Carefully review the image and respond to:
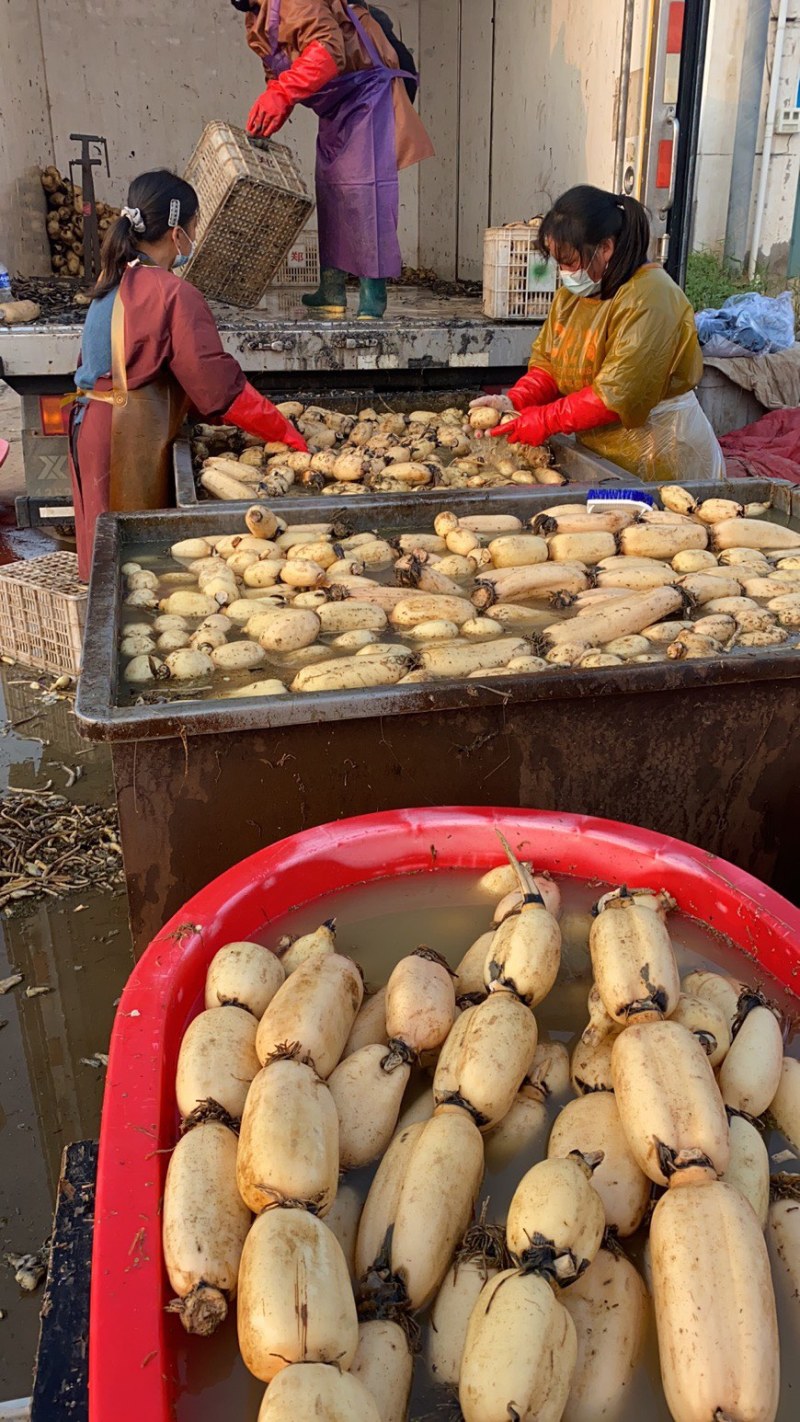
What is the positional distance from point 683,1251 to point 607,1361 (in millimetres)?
149

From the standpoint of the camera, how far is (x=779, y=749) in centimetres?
284

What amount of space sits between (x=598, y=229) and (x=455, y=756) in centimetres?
284

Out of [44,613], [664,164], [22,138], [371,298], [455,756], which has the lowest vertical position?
[44,613]

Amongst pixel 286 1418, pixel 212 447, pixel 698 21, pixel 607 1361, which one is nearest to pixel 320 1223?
pixel 286 1418

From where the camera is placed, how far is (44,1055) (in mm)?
3045

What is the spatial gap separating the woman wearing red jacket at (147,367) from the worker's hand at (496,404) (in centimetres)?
100

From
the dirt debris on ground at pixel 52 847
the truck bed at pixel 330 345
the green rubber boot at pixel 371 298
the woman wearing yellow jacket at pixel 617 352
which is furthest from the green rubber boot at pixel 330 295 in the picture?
the dirt debris on ground at pixel 52 847

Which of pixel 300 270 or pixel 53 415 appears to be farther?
pixel 300 270

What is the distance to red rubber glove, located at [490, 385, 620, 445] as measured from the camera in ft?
15.4

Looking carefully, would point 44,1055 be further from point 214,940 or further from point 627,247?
point 627,247

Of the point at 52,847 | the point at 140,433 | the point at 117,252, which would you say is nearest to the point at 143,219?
the point at 117,252

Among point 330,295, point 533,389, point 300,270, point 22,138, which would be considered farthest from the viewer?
point 22,138

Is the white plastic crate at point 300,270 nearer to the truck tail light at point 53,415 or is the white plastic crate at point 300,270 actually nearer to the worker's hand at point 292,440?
the truck tail light at point 53,415

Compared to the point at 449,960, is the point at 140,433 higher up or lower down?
higher up
